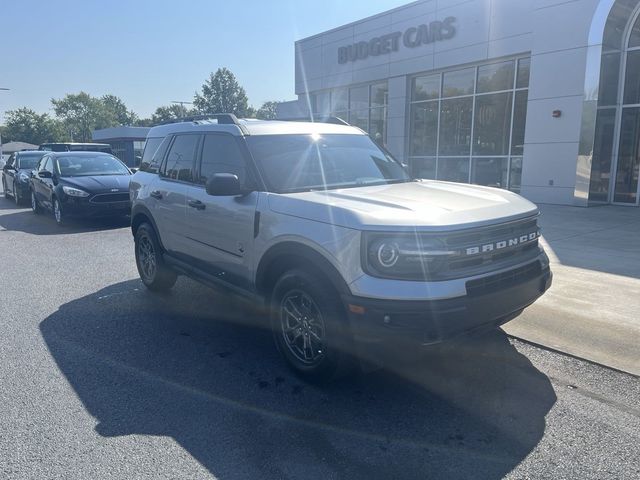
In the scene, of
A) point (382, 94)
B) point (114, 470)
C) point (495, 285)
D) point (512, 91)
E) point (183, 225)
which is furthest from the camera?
point (382, 94)

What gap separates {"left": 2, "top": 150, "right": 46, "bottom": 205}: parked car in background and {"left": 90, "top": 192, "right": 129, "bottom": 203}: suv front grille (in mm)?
6050

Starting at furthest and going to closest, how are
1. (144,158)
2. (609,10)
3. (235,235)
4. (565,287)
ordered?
(609,10)
(144,158)
(565,287)
(235,235)

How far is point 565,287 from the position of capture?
6023 mm

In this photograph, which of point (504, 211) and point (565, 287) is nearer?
point (504, 211)

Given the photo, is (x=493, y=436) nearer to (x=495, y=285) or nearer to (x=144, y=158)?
(x=495, y=285)

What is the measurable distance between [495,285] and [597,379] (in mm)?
1220

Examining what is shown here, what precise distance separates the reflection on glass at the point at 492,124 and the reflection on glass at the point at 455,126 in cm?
37

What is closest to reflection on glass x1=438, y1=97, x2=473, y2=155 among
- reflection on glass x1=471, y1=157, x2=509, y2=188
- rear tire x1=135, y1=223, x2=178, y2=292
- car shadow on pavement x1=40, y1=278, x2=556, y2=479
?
reflection on glass x1=471, y1=157, x2=509, y2=188

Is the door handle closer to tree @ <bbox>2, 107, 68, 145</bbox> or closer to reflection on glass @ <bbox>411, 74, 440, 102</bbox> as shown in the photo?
reflection on glass @ <bbox>411, 74, 440, 102</bbox>

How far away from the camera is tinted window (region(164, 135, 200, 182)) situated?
5285mm

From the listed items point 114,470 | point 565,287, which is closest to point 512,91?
point 565,287

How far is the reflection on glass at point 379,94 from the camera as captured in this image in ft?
65.9

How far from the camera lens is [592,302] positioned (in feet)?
17.9

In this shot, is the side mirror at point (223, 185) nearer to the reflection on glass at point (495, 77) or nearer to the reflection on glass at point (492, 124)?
the reflection on glass at point (492, 124)
